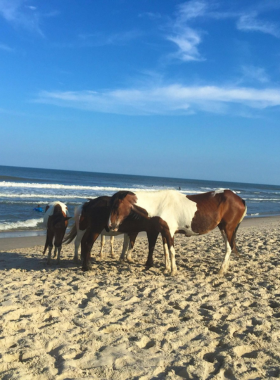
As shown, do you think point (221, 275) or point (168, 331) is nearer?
point (168, 331)

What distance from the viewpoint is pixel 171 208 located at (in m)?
7.09

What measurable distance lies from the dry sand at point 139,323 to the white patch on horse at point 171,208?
102 cm

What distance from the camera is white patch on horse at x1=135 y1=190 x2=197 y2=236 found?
7.02 metres

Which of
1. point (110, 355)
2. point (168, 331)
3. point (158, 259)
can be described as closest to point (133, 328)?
point (168, 331)

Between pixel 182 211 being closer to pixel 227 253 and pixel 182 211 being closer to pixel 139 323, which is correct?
pixel 227 253

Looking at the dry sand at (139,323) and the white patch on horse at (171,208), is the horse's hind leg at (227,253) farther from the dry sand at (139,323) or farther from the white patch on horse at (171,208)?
the white patch on horse at (171,208)

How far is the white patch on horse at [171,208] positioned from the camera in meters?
7.02

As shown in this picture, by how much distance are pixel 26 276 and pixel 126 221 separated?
221 centimetres

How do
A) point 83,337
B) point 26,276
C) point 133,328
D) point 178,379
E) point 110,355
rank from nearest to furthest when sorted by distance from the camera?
point 178,379
point 110,355
point 83,337
point 133,328
point 26,276

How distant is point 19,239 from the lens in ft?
40.0

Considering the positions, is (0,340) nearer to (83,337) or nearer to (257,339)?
(83,337)

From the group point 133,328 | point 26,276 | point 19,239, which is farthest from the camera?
point 19,239

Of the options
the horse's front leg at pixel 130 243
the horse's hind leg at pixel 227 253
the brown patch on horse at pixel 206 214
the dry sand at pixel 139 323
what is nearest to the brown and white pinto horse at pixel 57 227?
the dry sand at pixel 139 323

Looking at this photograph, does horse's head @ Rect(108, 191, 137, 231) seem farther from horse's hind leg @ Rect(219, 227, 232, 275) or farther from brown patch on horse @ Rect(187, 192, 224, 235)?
horse's hind leg @ Rect(219, 227, 232, 275)
